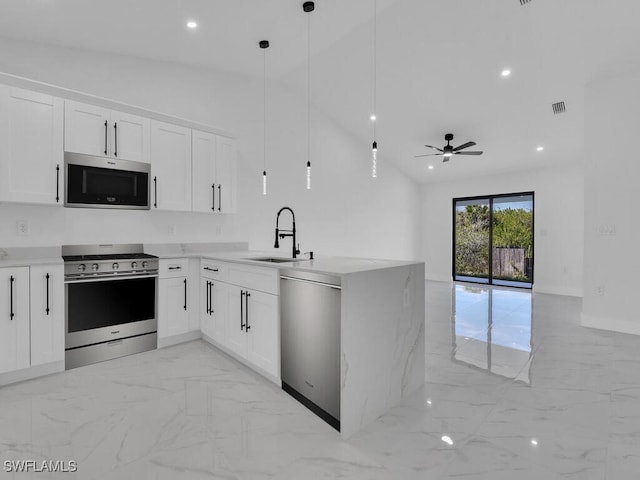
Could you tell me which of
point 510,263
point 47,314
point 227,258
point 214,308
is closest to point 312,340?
point 227,258

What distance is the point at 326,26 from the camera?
3.66m

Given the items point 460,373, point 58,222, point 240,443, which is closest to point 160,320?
point 58,222

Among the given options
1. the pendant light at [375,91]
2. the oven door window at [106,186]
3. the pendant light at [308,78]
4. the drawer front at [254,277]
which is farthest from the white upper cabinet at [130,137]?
the pendant light at [375,91]

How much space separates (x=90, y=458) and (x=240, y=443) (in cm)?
76

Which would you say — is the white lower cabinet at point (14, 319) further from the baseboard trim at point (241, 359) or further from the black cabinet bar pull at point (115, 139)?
the baseboard trim at point (241, 359)

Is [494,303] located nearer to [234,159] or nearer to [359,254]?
[359,254]

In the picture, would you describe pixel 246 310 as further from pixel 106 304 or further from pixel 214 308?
pixel 106 304

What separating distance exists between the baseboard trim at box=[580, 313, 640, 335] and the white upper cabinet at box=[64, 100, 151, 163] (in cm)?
562

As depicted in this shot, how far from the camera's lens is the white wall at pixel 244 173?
10.1 ft

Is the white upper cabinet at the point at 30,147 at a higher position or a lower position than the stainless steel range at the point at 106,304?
higher

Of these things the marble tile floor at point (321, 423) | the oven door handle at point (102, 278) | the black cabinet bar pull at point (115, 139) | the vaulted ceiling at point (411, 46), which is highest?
the vaulted ceiling at point (411, 46)

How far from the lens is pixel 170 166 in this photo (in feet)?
11.5

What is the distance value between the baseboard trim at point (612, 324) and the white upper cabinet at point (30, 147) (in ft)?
19.8

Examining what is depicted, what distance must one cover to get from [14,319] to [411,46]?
16.1 feet
